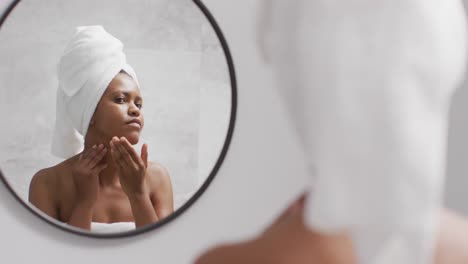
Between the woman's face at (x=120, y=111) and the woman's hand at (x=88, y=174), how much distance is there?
59 mm

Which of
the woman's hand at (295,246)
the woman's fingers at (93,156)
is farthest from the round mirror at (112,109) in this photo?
the woman's hand at (295,246)

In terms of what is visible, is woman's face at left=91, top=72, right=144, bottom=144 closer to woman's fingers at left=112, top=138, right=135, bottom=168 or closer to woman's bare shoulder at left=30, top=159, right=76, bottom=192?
woman's fingers at left=112, top=138, right=135, bottom=168

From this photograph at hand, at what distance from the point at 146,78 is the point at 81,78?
0.55 feet

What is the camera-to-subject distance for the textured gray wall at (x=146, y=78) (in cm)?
184

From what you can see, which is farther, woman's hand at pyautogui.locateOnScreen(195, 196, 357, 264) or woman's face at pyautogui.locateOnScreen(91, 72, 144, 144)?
woman's face at pyautogui.locateOnScreen(91, 72, 144, 144)

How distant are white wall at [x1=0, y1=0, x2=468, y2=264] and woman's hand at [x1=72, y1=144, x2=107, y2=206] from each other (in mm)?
141

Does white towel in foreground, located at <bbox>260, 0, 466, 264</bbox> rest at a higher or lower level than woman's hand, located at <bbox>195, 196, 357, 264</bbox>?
higher

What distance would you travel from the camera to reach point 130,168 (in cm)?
185

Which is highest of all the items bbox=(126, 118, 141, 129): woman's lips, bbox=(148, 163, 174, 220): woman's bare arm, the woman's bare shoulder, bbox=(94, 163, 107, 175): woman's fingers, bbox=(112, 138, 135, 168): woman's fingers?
bbox=(126, 118, 141, 129): woman's lips

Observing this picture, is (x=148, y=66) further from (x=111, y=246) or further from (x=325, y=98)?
(x=325, y=98)

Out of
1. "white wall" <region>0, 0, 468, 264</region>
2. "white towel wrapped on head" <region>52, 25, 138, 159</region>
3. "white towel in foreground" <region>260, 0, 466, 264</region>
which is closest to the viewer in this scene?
"white towel in foreground" <region>260, 0, 466, 264</region>

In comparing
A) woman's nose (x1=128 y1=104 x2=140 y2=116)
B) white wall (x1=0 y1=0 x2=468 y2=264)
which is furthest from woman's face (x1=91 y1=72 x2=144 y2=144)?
white wall (x1=0 y1=0 x2=468 y2=264)

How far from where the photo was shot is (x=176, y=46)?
6.20 feet

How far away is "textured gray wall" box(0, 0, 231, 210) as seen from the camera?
6.03ft
